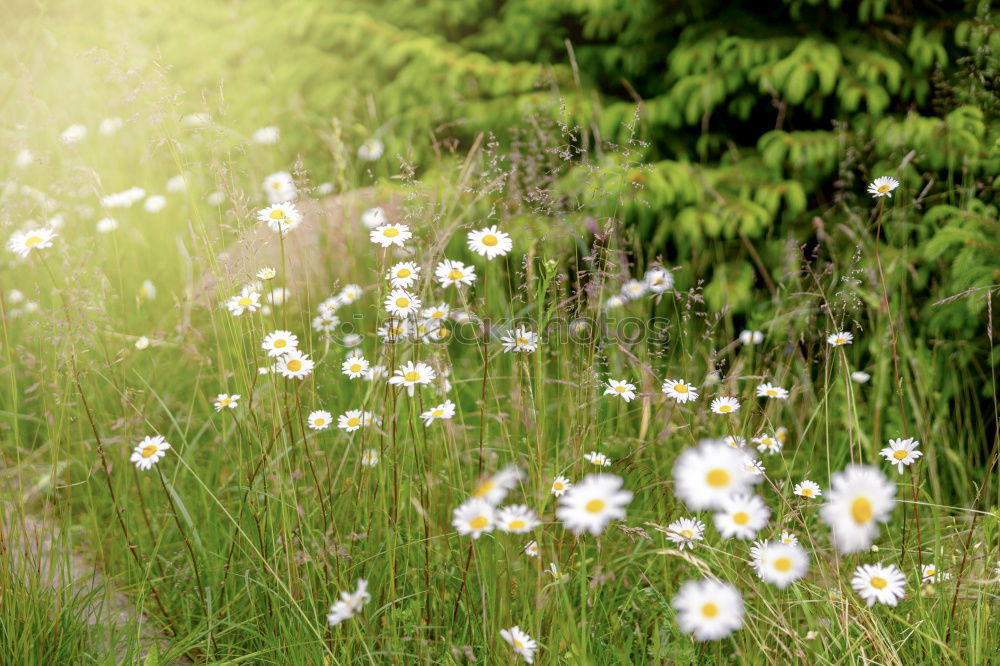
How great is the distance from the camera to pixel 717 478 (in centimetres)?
83

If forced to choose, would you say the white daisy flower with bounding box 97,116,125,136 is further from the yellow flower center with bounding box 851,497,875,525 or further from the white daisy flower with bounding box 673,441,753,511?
the yellow flower center with bounding box 851,497,875,525

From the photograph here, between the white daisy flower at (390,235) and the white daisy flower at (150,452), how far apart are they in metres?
0.66

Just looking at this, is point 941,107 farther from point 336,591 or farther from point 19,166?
point 19,166

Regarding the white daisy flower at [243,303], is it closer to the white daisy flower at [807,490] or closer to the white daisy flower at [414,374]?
the white daisy flower at [414,374]

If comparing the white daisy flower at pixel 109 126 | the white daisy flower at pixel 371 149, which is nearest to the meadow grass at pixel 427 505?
the white daisy flower at pixel 371 149

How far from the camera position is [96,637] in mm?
1613

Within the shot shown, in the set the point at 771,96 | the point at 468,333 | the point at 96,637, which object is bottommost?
the point at 468,333

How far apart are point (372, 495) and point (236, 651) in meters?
0.43

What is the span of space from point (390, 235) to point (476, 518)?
735mm

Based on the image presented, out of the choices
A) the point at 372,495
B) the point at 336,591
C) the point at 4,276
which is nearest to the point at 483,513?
the point at 336,591

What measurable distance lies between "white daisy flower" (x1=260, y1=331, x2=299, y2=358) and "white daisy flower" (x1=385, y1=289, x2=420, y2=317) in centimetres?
24

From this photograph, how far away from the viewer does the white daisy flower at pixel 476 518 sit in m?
1.10

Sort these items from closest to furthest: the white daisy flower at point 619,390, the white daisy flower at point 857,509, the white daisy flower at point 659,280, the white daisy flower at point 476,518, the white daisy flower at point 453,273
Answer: the white daisy flower at point 857,509
the white daisy flower at point 476,518
the white daisy flower at point 453,273
the white daisy flower at point 619,390
the white daisy flower at point 659,280

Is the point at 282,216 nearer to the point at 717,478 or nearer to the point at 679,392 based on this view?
the point at 679,392
